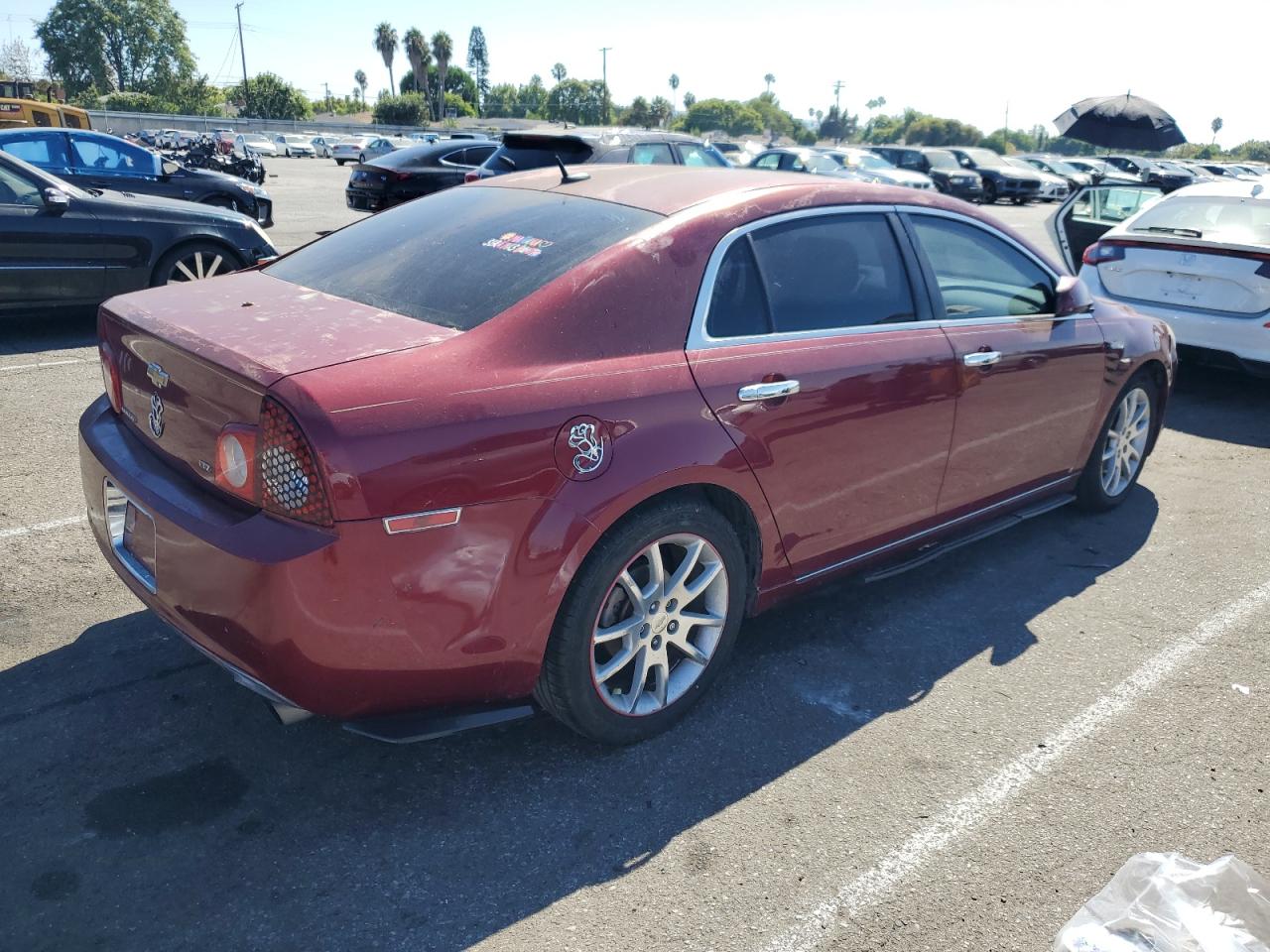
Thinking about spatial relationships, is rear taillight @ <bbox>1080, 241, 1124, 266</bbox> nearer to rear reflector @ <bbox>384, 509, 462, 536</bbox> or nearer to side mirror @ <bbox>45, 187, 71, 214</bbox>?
rear reflector @ <bbox>384, 509, 462, 536</bbox>

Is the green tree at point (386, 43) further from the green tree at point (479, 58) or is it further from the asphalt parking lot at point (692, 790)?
the asphalt parking lot at point (692, 790)

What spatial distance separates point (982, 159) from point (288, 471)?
33877 mm

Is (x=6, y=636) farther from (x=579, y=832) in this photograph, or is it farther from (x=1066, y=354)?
(x=1066, y=354)

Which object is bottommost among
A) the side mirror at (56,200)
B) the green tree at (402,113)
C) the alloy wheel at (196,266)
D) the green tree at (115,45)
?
the alloy wheel at (196,266)

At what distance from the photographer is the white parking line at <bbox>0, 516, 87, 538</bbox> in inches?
168

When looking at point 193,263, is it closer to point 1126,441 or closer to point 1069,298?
point 1069,298

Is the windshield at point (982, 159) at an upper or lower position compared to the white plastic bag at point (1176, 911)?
upper

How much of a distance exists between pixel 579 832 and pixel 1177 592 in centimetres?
300

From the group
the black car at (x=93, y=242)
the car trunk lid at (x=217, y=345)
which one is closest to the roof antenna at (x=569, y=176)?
the car trunk lid at (x=217, y=345)

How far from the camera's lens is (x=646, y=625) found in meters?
2.99

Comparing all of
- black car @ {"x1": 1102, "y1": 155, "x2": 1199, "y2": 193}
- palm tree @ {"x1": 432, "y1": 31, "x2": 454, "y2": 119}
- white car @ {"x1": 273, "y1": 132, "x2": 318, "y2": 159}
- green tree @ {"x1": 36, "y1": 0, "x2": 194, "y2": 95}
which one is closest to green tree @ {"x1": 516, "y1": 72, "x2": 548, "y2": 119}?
palm tree @ {"x1": 432, "y1": 31, "x2": 454, "y2": 119}

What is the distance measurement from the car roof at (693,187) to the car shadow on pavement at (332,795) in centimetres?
143

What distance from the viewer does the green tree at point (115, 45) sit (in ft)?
346

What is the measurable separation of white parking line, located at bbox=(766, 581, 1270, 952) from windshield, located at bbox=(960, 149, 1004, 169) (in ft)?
102
